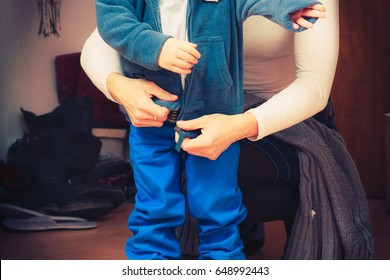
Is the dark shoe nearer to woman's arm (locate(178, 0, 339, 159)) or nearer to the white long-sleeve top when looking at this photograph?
the white long-sleeve top

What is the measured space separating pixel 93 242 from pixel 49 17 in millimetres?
641

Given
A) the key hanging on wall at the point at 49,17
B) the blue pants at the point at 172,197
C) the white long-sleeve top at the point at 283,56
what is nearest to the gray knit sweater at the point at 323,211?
the white long-sleeve top at the point at 283,56

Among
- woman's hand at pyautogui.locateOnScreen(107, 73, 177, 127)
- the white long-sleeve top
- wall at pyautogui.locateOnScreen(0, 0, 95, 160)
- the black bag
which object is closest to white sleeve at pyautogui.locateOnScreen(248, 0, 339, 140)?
the white long-sleeve top

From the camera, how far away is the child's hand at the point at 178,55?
85 centimetres

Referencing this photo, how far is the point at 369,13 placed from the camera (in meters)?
1.90

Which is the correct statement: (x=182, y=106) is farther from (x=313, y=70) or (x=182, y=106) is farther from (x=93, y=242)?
(x=93, y=242)

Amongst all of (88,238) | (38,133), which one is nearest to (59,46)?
(38,133)

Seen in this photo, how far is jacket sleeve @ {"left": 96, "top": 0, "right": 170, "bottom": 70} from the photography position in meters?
0.88

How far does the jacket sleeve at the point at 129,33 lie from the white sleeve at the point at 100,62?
13 centimetres

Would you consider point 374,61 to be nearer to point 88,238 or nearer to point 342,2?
point 342,2

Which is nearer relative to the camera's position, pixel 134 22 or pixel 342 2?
pixel 134 22

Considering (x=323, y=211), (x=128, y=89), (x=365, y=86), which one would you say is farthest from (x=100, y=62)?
(x=365, y=86)

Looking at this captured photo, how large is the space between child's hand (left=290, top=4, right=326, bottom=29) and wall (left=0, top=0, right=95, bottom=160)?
0.79 m

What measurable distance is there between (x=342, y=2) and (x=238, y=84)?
108cm
